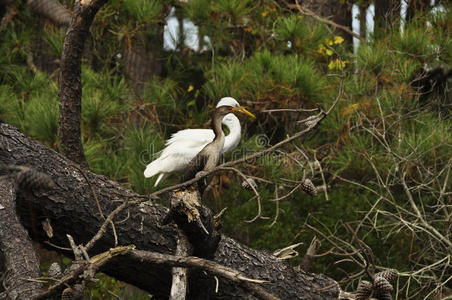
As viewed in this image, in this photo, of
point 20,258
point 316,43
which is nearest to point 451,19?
point 316,43

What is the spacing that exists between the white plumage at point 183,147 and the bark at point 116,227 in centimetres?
146

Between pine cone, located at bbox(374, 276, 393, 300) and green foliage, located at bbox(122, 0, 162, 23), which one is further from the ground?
green foliage, located at bbox(122, 0, 162, 23)

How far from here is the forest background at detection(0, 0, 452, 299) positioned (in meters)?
4.21

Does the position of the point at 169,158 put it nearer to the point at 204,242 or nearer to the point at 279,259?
the point at 279,259

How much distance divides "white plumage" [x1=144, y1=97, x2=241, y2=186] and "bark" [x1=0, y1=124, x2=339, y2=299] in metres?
1.46

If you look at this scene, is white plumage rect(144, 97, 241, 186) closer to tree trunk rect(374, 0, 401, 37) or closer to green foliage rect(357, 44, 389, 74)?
green foliage rect(357, 44, 389, 74)

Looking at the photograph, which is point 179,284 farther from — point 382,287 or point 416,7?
point 416,7

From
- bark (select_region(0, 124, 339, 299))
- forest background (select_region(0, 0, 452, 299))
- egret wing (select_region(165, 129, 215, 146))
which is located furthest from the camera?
forest background (select_region(0, 0, 452, 299))

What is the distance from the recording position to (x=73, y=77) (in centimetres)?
263

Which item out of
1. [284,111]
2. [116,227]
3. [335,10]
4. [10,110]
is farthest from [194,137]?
[335,10]

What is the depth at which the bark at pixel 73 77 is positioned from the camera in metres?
2.57

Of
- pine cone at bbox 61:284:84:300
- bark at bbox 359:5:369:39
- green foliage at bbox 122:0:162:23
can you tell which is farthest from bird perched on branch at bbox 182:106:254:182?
bark at bbox 359:5:369:39

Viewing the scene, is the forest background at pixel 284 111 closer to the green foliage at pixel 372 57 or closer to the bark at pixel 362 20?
the green foliage at pixel 372 57

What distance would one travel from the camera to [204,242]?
78.7 inches
